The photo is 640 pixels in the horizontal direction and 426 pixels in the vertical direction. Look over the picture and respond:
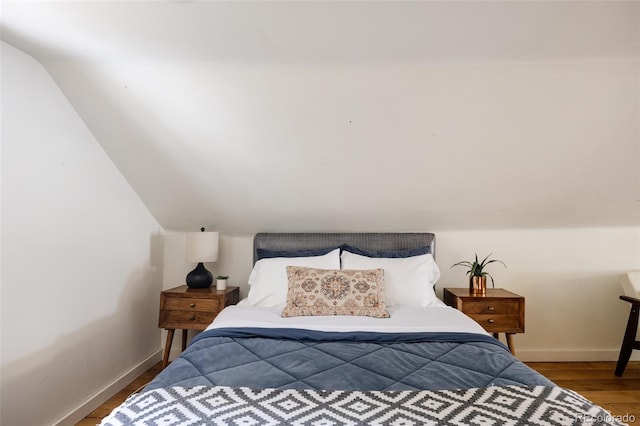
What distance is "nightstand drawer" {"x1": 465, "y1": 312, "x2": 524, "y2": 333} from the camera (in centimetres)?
270

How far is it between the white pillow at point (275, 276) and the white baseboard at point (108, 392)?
104 cm

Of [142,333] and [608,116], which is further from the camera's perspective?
[142,333]

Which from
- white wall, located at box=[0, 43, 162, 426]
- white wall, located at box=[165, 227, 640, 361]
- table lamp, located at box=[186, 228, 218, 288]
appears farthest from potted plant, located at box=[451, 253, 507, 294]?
white wall, located at box=[0, 43, 162, 426]

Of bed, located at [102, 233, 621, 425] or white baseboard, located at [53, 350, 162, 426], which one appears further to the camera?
white baseboard, located at [53, 350, 162, 426]

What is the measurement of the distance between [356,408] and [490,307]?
1.91 metres

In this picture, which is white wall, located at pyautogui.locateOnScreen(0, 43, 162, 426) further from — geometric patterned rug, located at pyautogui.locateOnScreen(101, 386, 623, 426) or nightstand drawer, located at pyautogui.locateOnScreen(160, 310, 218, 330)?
geometric patterned rug, located at pyautogui.locateOnScreen(101, 386, 623, 426)

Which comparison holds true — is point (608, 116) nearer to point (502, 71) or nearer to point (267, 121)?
point (502, 71)

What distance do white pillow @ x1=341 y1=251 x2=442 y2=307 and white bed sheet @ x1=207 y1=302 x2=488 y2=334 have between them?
0.21 m

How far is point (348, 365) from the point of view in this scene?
151 cm

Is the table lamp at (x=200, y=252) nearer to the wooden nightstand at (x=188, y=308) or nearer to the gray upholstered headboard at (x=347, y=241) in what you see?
the wooden nightstand at (x=188, y=308)

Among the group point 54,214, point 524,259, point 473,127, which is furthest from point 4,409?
point 524,259

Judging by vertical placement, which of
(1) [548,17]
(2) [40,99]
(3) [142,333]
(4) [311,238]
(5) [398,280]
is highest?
(1) [548,17]

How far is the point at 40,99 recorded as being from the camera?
2.03 metres

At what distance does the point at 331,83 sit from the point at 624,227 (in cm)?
281
